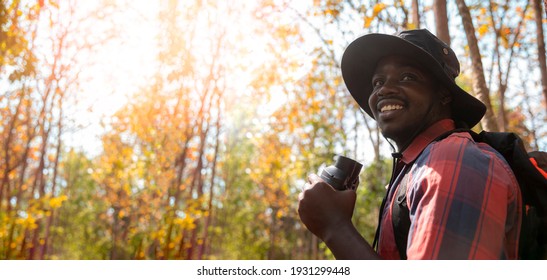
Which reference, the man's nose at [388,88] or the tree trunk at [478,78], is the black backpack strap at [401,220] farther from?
the tree trunk at [478,78]

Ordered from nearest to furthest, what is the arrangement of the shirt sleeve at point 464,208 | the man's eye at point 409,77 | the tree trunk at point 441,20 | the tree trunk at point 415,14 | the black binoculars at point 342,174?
the shirt sleeve at point 464,208, the black binoculars at point 342,174, the man's eye at point 409,77, the tree trunk at point 441,20, the tree trunk at point 415,14

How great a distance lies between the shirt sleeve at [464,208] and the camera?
1.08 m

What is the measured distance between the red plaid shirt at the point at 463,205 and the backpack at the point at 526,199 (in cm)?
4

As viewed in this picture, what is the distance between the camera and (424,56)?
1.53 meters

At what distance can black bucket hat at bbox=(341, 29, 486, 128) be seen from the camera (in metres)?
1.55

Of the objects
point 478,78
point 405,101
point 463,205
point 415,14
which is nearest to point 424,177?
point 463,205

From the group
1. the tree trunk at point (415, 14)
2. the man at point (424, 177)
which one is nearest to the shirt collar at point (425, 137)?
the man at point (424, 177)

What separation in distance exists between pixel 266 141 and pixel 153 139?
278 inches

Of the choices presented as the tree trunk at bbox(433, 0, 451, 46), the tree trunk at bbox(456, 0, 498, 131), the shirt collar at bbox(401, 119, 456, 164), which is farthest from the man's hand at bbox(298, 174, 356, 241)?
the tree trunk at bbox(456, 0, 498, 131)

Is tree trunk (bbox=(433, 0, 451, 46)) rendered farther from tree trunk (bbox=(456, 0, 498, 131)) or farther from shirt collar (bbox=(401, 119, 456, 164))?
shirt collar (bbox=(401, 119, 456, 164))

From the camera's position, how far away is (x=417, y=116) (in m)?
1.56

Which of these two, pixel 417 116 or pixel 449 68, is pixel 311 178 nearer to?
pixel 417 116
